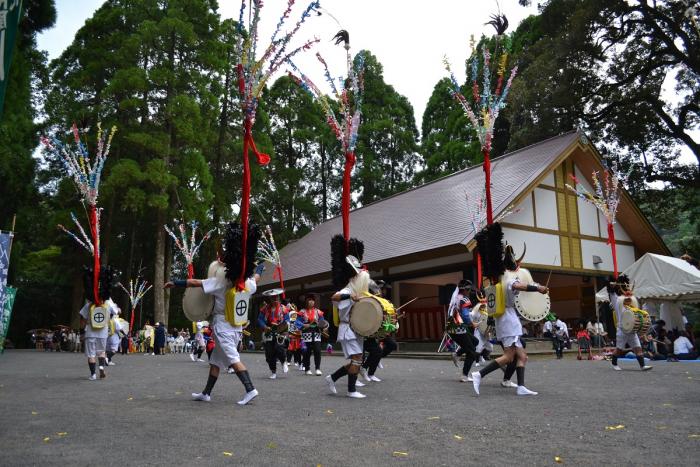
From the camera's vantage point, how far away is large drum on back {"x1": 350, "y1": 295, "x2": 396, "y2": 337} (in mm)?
7355

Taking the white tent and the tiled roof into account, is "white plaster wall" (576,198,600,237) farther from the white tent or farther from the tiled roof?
the white tent

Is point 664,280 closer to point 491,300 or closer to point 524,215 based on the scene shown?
point 524,215

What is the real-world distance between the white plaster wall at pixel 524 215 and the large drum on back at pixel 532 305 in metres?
10.2

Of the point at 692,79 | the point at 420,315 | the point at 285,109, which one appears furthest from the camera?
the point at 285,109

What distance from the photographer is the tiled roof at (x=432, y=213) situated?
18.1m

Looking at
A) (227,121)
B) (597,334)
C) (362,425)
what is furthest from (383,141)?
(362,425)

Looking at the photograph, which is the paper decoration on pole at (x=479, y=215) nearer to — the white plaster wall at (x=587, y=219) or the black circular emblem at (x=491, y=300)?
the white plaster wall at (x=587, y=219)

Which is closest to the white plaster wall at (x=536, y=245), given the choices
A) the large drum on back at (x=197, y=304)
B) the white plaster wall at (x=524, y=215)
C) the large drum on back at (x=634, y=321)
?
the white plaster wall at (x=524, y=215)

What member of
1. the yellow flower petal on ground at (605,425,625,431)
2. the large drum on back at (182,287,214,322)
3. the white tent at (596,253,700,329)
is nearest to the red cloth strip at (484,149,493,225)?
the yellow flower petal on ground at (605,425,625,431)

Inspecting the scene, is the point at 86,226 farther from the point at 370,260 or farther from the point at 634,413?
the point at 634,413

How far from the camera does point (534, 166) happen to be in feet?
63.8

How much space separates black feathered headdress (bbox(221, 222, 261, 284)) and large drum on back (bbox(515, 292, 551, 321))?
151 inches

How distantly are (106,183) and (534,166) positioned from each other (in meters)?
17.0

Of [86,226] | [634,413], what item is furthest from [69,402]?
[86,226]
